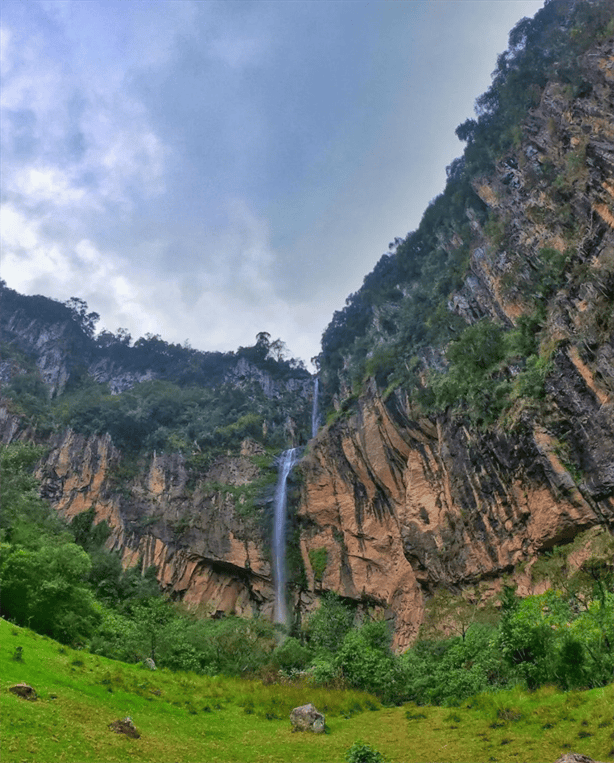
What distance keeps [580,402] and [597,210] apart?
12348 mm

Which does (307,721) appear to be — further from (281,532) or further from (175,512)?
(175,512)

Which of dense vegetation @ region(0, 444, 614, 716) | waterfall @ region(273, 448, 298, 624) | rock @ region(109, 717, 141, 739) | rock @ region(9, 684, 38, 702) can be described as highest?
waterfall @ region(273, 448, 298, 624)

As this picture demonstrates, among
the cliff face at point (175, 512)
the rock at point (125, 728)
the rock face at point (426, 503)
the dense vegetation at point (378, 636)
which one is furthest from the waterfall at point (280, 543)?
the rock at point (125, 728)

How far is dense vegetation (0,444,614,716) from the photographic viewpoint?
1412 centimetres

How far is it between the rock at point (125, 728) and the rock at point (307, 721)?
5285 millimetres

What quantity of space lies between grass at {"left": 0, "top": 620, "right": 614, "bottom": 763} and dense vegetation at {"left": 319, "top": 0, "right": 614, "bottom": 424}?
18.4 metres

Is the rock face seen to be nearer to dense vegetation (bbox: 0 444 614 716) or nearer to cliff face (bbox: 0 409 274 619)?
dense vegetation (bbox: 0 444 614 716)

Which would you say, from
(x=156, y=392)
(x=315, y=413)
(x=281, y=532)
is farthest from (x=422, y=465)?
(x=156, y=392)

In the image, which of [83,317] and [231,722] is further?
[83,317]

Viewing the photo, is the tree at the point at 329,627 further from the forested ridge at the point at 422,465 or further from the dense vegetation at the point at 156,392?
the dense vegetation at the point at 156,392

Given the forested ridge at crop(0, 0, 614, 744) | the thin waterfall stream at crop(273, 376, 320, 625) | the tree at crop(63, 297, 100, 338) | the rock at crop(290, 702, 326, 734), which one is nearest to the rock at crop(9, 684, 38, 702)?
the rock at crop(290, 702, 326, 734)

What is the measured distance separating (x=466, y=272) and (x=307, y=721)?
39.3 metres

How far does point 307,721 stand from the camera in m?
13.1

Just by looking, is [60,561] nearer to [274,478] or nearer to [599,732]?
[599,732]
